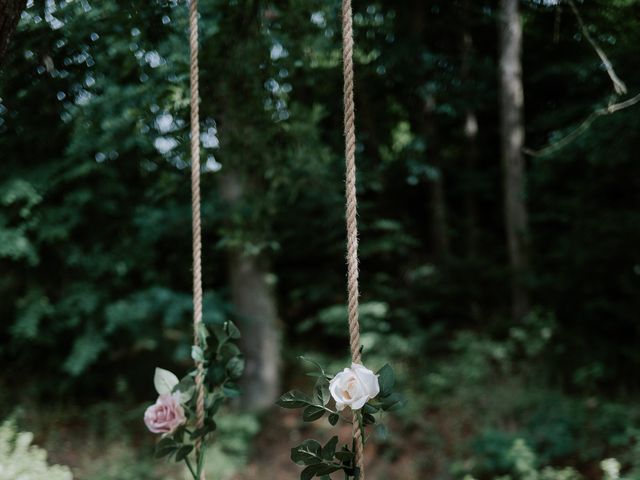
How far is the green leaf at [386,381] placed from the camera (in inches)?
53.2

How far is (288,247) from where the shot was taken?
633 cm

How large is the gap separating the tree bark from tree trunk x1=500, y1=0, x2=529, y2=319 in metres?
5.50

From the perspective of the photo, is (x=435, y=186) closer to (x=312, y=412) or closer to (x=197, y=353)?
(x=197, y=353)

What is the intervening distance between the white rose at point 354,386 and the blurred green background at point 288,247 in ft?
4.14

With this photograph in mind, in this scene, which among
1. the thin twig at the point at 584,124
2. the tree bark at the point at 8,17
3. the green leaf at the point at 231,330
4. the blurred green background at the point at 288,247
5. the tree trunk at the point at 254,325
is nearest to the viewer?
the tree bark at the point at 8,17

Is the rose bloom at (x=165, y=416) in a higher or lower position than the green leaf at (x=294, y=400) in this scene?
higher

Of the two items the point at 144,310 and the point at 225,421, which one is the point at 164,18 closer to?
the point at 144,310

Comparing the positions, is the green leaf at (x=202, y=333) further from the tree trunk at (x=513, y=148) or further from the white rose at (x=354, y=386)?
the tree trunk at (x=513, y=148)

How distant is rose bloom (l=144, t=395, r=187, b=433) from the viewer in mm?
1643

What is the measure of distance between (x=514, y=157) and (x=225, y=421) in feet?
15.0

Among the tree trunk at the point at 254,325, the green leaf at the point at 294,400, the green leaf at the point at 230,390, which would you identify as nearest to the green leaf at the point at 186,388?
A: the green leaf at the point at 230,390

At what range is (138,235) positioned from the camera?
4.91 metres

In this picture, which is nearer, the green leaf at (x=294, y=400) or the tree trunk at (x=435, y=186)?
the green leaf at (x=294, y=400)

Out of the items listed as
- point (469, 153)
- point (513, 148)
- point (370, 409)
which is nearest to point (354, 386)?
point (370, 409)
